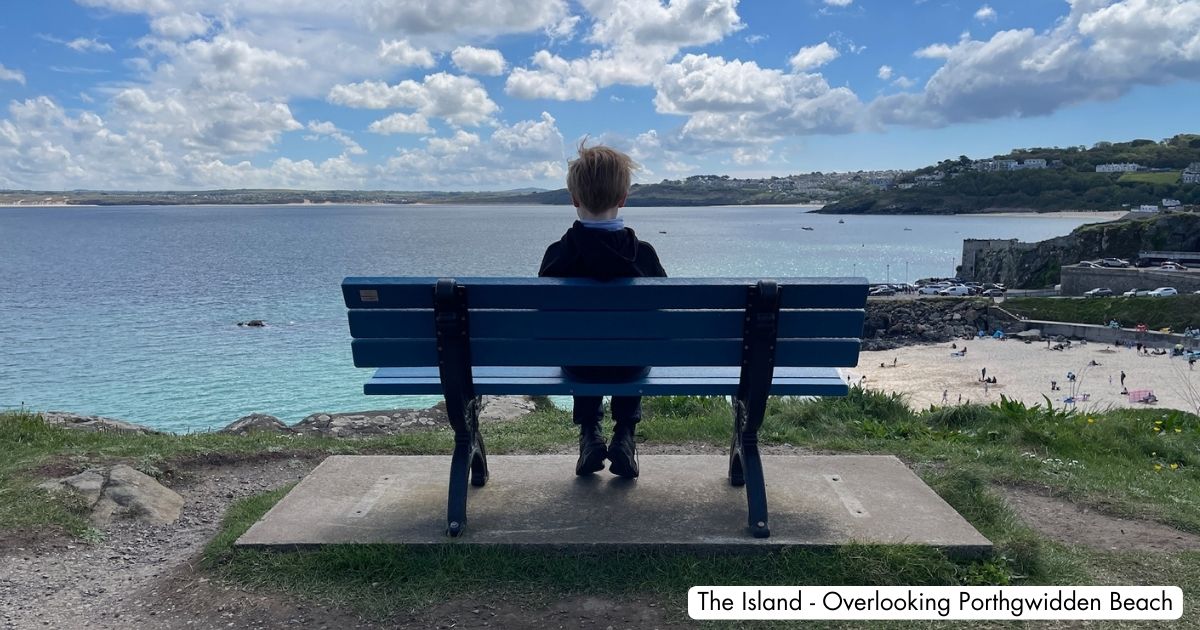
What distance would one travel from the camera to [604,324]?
354 cm

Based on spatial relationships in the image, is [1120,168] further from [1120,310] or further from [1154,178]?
[1120,310]

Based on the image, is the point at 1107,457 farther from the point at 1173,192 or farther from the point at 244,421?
the point at 1173,192

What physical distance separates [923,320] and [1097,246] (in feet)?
84.2

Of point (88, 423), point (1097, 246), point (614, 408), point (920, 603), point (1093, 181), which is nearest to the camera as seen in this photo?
point (920, 603)

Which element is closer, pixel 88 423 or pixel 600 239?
pixel 600 239

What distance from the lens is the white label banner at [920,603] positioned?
124 inches

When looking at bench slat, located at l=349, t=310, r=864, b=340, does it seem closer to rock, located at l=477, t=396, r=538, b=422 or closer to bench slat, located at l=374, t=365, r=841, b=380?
bench slat, located at l=374, t=365, r=841, b=380

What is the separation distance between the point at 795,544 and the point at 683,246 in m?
111

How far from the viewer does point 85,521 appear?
426 cm

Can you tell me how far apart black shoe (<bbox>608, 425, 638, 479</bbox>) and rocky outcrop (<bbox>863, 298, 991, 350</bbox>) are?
4762 cm

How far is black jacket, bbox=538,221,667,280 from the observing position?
12.0 feet

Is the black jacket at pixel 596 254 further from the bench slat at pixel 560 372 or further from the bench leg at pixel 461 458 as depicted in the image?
the bench leg at pixel 461 458

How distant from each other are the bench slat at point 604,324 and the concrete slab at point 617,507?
2.92ft

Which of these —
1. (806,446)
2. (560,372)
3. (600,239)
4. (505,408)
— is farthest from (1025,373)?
(600,239)
